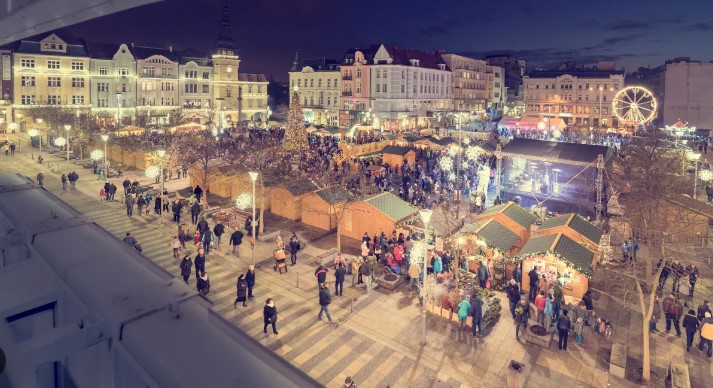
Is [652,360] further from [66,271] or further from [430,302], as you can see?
[66,271]

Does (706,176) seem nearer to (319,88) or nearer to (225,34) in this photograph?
(319,88)

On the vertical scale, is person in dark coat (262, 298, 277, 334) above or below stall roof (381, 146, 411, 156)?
below

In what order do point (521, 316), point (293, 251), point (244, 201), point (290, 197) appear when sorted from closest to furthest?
point (521, 316) < point (293, 251) < point (244, 201) < point (290, 197)

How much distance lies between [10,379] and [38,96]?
2809 inches

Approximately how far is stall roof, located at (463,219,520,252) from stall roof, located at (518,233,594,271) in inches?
35.6

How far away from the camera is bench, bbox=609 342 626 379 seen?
38.9ft

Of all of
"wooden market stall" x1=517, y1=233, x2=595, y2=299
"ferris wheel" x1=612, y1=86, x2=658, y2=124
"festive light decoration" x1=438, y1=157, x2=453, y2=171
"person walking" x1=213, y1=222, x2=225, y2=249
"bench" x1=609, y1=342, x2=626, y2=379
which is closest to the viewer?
"bench" x1=609, y1=342, x2=626, y2=379

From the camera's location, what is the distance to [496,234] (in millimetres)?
18578

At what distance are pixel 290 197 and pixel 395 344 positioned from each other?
46.0 ft

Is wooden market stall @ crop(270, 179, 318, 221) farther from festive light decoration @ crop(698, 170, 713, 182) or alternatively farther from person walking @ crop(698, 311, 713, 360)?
festive light decoration @ crop(698, 170, 713, 182)

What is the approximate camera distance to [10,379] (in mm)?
2283

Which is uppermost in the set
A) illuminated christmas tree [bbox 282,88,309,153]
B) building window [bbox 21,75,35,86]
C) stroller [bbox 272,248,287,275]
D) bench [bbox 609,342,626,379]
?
building window [bbox 21,75,35,86]

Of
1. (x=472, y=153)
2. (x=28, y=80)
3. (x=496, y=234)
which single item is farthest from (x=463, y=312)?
(x=28, y=80)

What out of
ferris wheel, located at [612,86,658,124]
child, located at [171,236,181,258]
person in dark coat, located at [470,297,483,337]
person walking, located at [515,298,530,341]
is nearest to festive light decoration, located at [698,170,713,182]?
ferris wheel, located at [612,86,658,124]
